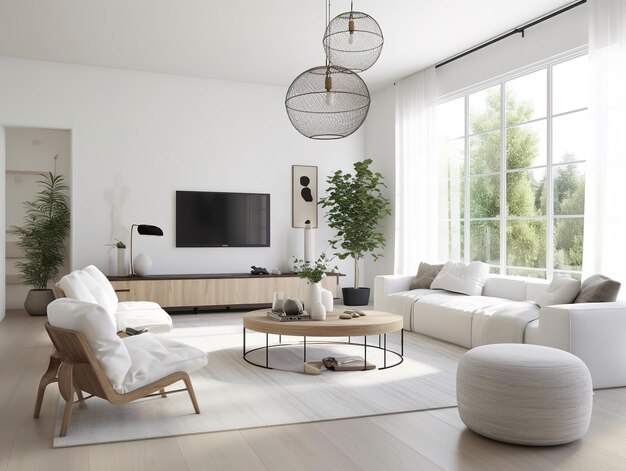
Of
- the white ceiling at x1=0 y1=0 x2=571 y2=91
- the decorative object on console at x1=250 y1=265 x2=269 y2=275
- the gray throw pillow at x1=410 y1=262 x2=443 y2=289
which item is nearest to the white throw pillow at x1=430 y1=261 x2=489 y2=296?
the gray throw pillow at x1=410 y1=262 x2=443 y2=289

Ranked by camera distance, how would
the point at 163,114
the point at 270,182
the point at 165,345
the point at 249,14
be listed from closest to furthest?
the point at 165,345
the point at 249,14
the point at 163,114
the point at 270,182

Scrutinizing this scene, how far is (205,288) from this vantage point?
830 centimetres

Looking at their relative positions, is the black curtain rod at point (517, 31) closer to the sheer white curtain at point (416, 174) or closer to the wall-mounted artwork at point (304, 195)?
the sheer white curtain at point (416, 174)

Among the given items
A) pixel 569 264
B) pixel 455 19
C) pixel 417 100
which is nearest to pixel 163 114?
pixel 417 100

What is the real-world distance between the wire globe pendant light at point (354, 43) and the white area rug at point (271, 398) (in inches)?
88.5

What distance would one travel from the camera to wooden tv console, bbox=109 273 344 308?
7.91m

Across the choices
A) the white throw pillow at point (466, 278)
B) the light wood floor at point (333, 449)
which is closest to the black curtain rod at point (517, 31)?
the white throw pillow at point (466, 278)

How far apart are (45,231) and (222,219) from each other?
2.49m

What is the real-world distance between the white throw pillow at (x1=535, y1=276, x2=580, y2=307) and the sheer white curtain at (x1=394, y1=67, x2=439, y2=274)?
9.61 ft

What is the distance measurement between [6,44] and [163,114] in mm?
2152

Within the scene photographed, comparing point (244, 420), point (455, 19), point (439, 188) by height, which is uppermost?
point (455, 19)

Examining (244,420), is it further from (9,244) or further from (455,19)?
(9,244)

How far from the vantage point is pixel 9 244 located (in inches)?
351

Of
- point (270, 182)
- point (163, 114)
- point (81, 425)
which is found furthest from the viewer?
point (270, 182)
